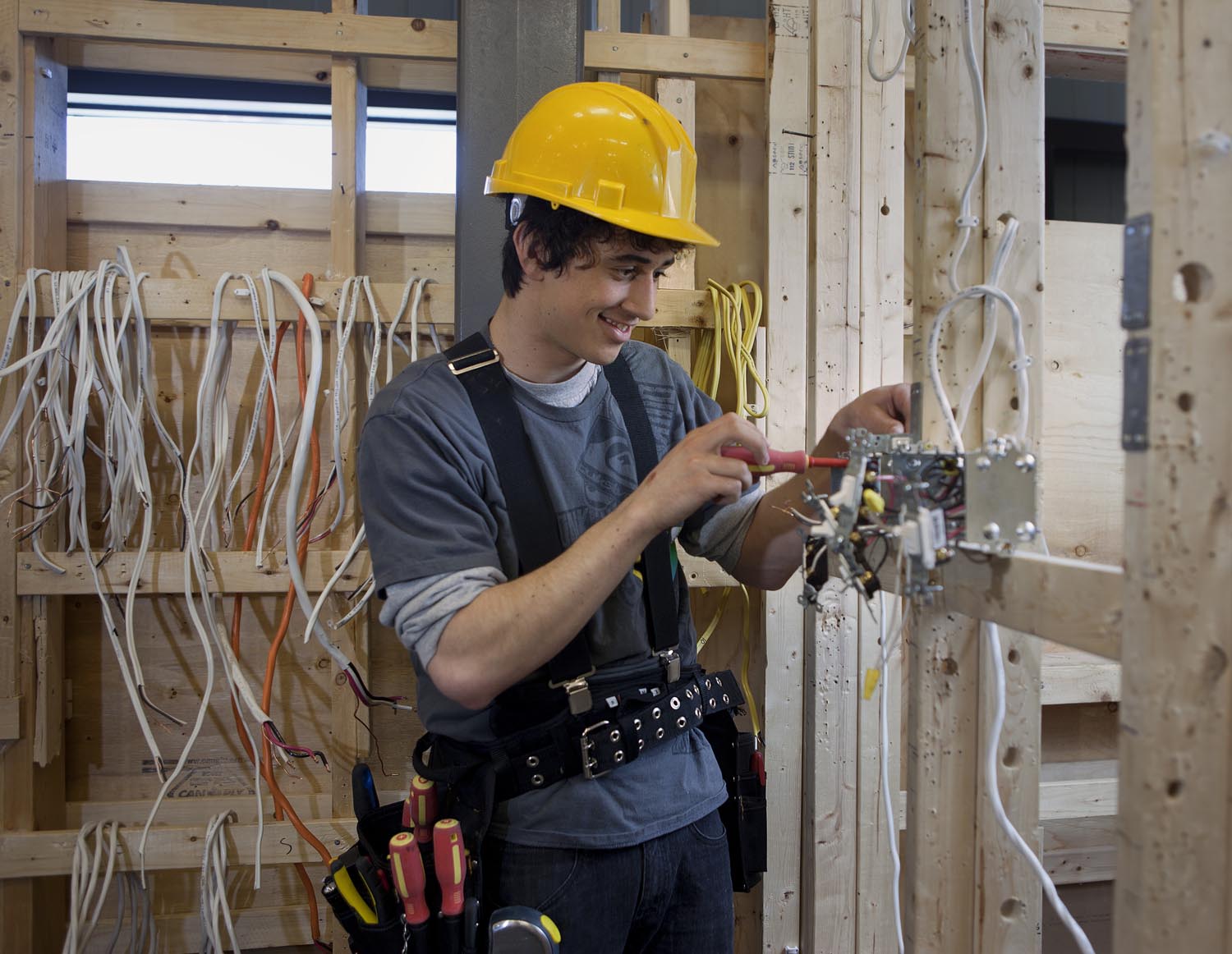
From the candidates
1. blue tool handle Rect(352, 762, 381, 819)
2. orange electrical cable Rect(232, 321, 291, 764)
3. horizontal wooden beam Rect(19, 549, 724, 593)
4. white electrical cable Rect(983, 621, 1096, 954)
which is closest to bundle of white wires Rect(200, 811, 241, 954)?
orange electrical cable Rect(232, 321, 291, 764)

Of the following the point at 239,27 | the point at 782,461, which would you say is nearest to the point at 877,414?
the point at 782,461

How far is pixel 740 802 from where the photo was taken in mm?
1312

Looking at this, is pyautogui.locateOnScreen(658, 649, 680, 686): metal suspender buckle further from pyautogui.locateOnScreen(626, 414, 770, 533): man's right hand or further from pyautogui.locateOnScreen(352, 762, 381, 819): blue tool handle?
pyautogui.locateOnScreen(352, 762, 381, 819): blue tool handle

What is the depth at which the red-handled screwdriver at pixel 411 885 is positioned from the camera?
3.52ft

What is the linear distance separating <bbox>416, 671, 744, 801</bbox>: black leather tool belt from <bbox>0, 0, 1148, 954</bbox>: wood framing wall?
597mm

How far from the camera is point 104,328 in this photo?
163 centimetres

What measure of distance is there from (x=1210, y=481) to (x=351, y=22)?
173cm

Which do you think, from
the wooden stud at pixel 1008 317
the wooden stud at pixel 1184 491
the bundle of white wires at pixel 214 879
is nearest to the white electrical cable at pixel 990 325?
the wooden stud at pixel 1008 317

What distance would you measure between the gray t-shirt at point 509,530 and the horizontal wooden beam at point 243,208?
0.79m

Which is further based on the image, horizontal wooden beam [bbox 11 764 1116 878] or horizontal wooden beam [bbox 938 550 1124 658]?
horizontal wooden beam [bbox 11 764 1116 878]

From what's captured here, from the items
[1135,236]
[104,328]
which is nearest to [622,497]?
[1135,236]

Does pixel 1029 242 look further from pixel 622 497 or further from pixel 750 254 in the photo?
pixel 750 254

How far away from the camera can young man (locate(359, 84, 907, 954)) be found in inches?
39.2

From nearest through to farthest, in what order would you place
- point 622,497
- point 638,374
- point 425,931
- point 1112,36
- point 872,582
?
point 872,582 < point 425,931 < point 622,497 < point 638,374 < point 1112,36
